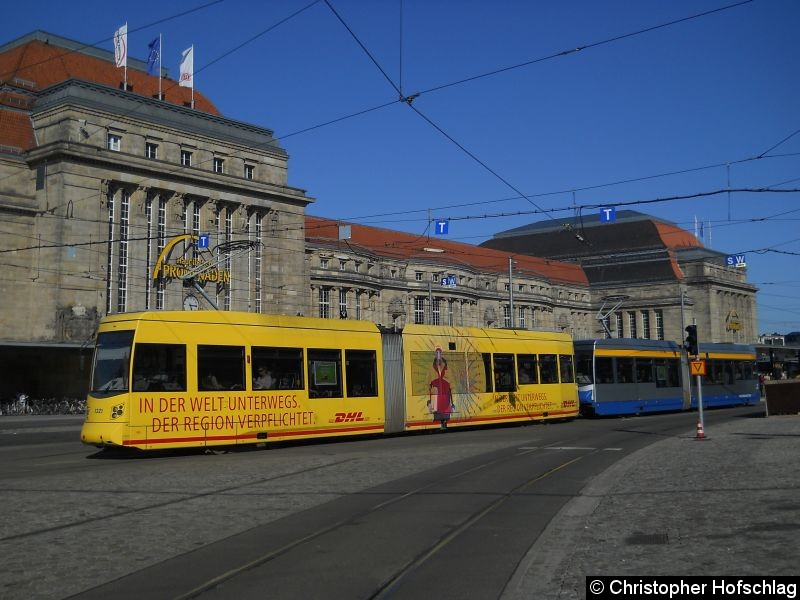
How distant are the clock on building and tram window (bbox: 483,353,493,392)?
106ft

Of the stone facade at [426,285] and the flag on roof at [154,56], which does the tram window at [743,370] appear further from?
the flag on roof at [154,56]

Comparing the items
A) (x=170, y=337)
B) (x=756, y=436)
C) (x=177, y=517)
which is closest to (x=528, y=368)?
(x=756, y=436)

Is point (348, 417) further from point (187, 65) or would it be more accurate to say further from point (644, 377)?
point (187, 65)

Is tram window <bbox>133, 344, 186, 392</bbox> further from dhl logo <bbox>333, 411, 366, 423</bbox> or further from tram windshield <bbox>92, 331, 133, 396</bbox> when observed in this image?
dhl logo <bbox>333, 411, 366, 423</bbox>

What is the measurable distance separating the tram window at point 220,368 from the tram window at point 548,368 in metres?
14.1

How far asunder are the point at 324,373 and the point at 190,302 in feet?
123

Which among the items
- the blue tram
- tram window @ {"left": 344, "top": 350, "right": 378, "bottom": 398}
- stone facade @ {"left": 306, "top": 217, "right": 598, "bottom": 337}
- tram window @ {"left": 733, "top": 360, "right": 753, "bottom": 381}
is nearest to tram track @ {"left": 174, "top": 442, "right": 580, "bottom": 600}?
tram window @ {"left": 344, "top": 350, "right": 378, "bottom": 398}

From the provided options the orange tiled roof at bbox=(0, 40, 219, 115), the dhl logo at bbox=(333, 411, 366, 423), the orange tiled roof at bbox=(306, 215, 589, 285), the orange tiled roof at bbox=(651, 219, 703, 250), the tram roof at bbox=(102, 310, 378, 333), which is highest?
the orange tiled roof at bbox=(0, 40, 219, 115)

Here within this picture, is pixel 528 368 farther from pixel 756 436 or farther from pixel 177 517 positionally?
pixel 177 517

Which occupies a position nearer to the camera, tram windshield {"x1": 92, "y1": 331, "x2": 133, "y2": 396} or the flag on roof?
tram windshield {"x1": 92, "y1": 331, "x2": 133, "y2": 396}

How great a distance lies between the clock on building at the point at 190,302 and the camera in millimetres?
56503

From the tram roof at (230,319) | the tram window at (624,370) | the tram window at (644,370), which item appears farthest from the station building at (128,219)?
the tram roof at (230,319)

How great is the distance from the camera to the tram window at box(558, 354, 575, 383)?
31.8 m

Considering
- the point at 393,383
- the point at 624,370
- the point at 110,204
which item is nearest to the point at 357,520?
the point at 393,383
